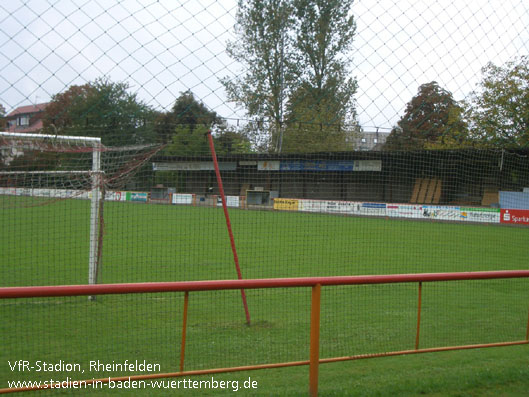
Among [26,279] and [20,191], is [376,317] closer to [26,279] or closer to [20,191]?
[26,279]

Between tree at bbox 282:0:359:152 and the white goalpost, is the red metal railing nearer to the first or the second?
tree at bbox 282:0:359:152

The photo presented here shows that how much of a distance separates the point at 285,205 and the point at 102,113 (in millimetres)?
10203

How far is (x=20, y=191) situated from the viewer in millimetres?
11602

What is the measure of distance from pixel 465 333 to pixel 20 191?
33.6 ft

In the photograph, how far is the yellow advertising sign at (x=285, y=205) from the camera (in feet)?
51.3

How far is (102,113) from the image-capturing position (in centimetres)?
632

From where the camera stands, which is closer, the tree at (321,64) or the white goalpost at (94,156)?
the tree at (321,64)

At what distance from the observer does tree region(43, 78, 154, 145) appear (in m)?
4.75

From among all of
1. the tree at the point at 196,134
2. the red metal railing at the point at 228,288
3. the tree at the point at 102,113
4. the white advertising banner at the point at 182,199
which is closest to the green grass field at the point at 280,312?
the red metal railing at the point at 228,288

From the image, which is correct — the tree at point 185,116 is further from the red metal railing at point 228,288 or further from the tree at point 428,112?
the tree at point 428,112

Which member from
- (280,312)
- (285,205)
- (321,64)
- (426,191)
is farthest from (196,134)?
(426,191)

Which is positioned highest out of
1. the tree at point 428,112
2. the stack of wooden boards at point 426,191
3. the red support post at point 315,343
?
the tree at point 428,112

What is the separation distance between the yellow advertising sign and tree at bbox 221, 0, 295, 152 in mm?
9265

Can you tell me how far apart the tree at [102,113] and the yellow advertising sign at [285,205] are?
8207 mm
